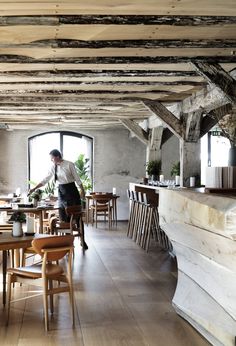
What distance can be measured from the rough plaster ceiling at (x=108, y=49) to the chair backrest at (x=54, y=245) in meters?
1.71

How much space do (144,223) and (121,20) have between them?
218 inches

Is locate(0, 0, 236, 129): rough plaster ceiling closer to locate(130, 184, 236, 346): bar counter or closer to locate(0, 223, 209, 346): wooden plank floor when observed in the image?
locate(130, 184, 236, 346): bar counter

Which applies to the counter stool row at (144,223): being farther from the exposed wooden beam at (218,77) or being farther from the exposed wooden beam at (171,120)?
the exposed wooden beam at (218,77)

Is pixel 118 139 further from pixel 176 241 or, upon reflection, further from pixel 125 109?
pixel 176 241

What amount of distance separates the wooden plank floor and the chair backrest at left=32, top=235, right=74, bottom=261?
672 millimetres

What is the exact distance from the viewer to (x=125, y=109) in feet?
29.4

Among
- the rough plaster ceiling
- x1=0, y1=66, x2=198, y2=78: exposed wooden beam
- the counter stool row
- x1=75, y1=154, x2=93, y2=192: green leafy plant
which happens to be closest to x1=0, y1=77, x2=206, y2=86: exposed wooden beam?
the rough plaster ceiling

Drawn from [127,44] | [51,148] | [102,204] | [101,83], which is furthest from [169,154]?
[127,44]

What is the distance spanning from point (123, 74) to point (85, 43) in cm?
142

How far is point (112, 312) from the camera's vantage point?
4688mm

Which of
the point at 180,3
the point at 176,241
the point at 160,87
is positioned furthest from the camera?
the point at 160,87

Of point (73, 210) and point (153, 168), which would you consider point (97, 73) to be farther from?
point (153, 168)

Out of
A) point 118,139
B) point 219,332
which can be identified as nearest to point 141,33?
point 219,332

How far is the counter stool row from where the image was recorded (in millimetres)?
8320
